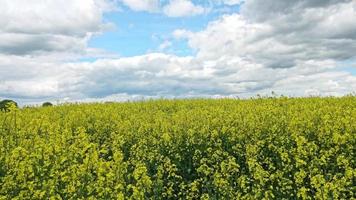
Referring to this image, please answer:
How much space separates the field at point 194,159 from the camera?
9023 millimetres

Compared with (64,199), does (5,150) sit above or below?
above

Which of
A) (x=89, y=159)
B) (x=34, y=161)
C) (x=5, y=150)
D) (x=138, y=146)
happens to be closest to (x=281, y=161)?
(x=138, y=146)

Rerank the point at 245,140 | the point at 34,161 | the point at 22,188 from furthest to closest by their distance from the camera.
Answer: the point at 245,140 < the point at 34,161 < the point at 22,188

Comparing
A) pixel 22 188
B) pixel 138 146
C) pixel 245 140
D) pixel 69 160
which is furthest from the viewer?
pixel 138 146

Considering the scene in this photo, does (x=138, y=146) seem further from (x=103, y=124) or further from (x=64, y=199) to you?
(x=64, y=199)

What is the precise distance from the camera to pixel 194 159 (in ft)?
40.3

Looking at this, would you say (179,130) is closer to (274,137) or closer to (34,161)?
(274,137)

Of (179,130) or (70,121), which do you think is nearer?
(179,130)

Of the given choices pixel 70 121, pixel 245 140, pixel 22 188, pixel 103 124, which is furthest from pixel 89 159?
pixel 70 121

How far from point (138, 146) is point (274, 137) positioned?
12.7 ft

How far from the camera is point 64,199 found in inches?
355

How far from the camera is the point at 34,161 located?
31.9 feet

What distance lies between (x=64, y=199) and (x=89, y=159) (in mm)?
907

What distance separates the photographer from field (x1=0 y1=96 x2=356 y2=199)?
355 inches
